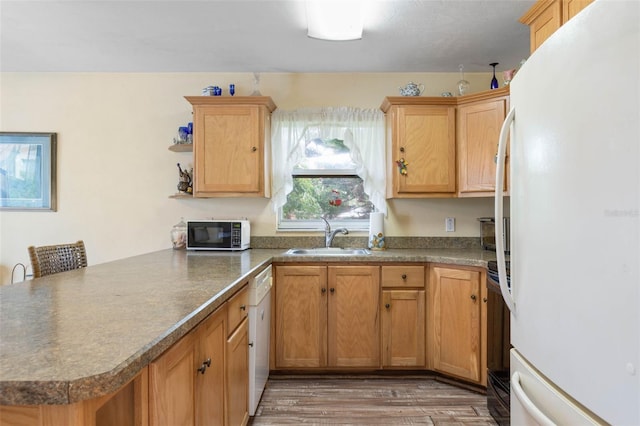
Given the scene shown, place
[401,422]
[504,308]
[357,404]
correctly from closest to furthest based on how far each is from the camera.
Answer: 1. [504,308]
2. [401,422]
3. [357,404]

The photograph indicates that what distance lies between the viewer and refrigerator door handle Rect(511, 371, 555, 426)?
0.87 meters

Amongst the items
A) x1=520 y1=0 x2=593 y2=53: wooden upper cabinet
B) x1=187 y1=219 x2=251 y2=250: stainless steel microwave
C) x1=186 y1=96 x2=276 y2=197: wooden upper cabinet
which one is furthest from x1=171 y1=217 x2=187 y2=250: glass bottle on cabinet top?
x1=520 y1=0 x2=593 y2=53: wooden upper cabinet

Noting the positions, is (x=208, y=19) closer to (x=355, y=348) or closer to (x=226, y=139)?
(x=226, y=139)

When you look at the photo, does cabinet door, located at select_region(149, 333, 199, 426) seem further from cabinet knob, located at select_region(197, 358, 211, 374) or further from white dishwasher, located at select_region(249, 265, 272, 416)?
white dishwasher, located at select_region(249, 265, 272, 416)

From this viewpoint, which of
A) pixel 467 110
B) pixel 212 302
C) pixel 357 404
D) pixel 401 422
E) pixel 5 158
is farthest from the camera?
pixel 5 158

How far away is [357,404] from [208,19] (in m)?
2.58

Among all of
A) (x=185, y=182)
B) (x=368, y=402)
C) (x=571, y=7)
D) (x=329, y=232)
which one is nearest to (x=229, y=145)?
(x=185, y=182)

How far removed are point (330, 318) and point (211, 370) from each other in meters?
1.27

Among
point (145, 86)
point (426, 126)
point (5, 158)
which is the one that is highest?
point (145, 86)

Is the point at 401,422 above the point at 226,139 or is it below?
below

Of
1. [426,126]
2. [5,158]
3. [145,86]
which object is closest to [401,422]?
[426,126]

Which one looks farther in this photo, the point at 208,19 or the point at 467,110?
the point at 467,110

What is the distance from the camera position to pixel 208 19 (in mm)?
2121

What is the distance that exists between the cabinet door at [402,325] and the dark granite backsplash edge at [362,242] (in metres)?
0.59
